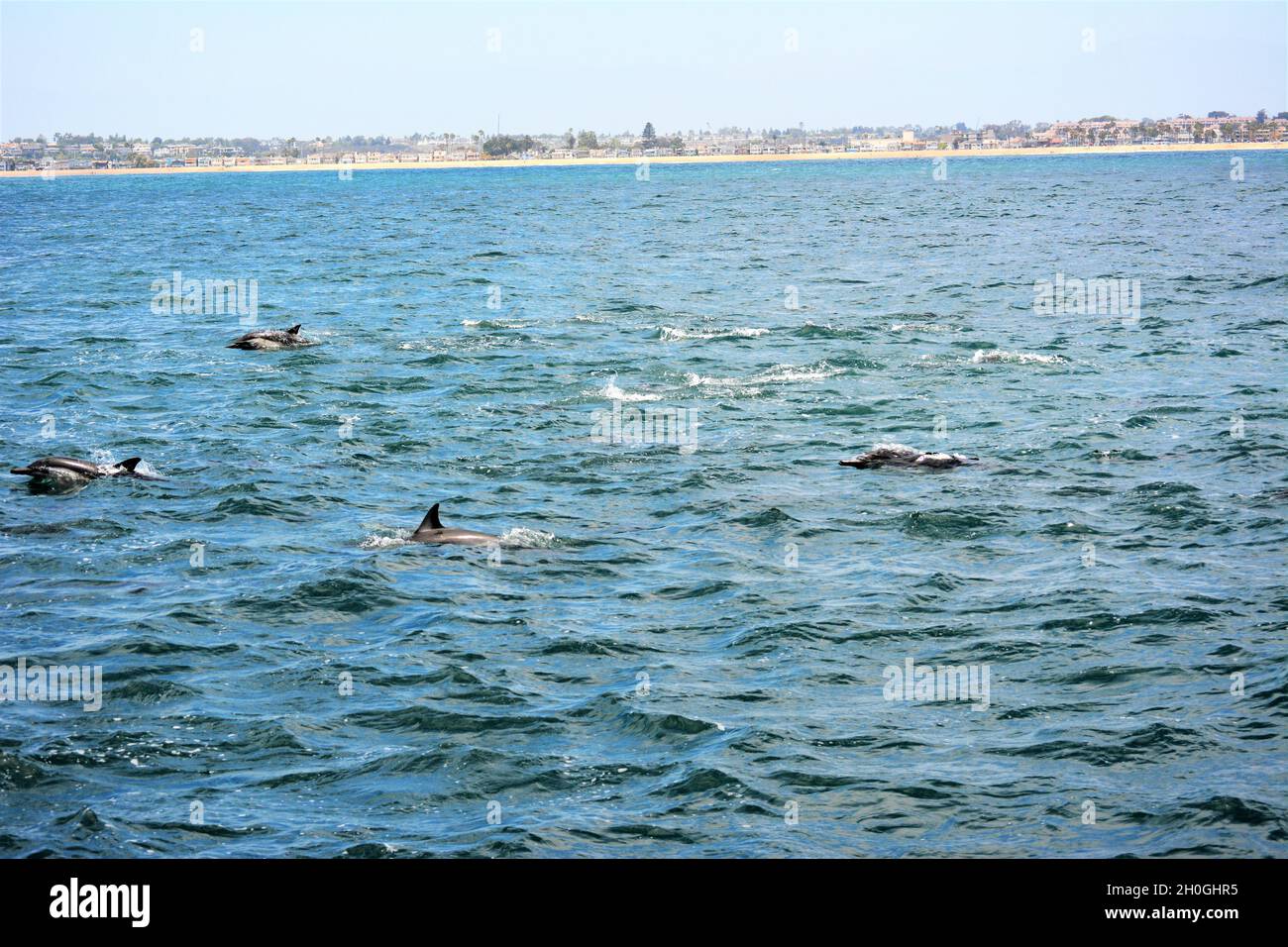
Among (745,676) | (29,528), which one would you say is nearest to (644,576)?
(745,676)

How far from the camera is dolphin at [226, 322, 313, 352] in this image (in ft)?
119

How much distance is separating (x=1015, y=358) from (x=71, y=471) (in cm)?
2093

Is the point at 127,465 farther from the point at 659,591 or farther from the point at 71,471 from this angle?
the point at 659,591

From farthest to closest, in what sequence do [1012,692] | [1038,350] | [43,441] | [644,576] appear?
[1038,350], [43,441], [644,576], [1012,692]

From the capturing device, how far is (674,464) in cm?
2233

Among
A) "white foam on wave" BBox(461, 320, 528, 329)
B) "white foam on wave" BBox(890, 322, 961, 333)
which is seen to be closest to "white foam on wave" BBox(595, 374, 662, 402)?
"white foam on wave" BBox(890, 322, 961, 333)

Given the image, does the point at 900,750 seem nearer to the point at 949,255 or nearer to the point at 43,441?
the point at 43,441

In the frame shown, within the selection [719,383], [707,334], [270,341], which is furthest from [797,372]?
[270,341]

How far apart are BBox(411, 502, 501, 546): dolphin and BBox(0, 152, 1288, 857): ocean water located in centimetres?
27

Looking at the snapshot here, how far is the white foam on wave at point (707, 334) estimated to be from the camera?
36656mm

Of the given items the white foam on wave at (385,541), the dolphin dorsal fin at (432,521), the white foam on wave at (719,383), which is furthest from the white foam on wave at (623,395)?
the dolphin dorsal fin at (432,521)

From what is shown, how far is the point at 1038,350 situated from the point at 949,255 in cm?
2952

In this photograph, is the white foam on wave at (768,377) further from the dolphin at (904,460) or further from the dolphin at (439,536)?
the dolphin at (439,536)

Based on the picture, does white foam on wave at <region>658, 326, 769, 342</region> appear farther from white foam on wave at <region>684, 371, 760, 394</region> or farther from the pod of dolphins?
the pod of dolphins
